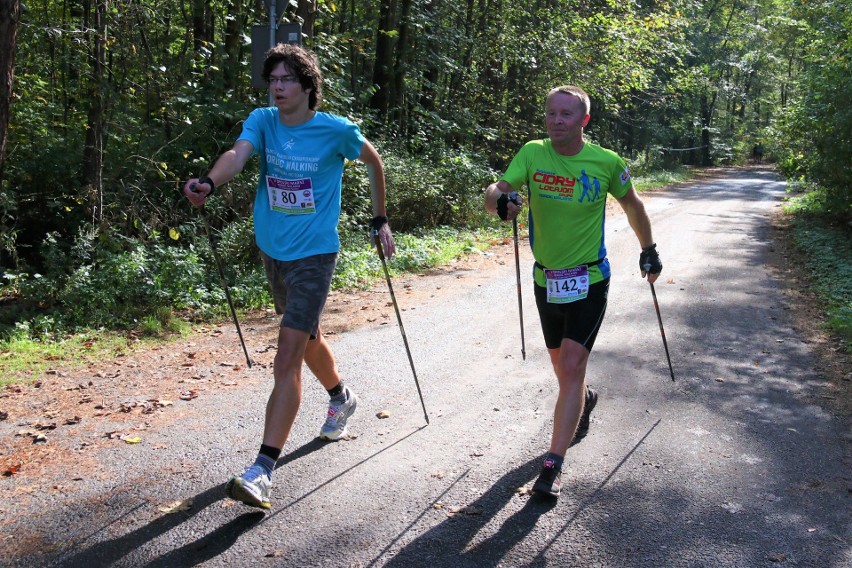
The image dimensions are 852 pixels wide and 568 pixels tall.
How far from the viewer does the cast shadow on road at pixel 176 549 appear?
3197mm

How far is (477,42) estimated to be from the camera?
20.2 metres

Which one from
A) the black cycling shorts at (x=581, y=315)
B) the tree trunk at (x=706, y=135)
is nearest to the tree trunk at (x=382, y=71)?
the black cycling shorts at (x=581, y=315)

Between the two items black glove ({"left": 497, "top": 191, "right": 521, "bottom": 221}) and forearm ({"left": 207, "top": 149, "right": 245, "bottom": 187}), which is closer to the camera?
forearm ({"left": 207, "top": 149, "right": 245, "bottom": 187})

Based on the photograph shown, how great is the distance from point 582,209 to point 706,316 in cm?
518

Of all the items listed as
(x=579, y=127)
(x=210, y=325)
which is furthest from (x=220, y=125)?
(x=579, y=127)

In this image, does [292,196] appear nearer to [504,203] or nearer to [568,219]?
[504,203]

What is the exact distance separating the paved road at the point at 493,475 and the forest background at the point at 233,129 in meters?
2.81

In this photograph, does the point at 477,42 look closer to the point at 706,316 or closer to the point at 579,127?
the point at 706,316

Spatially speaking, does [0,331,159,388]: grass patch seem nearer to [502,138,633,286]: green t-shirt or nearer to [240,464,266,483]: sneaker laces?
[240,464,266,483]: sneaker laces

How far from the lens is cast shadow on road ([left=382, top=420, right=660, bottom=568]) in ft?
10.9

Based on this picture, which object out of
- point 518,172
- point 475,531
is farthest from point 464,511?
point 518,172

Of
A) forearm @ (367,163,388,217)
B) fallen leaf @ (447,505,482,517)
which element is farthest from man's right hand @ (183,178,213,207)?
fallen leaf @ (447,505,482,517)

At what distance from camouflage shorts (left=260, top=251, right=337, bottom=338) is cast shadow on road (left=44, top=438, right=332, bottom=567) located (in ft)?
3.24

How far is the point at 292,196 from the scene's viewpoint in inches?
155
